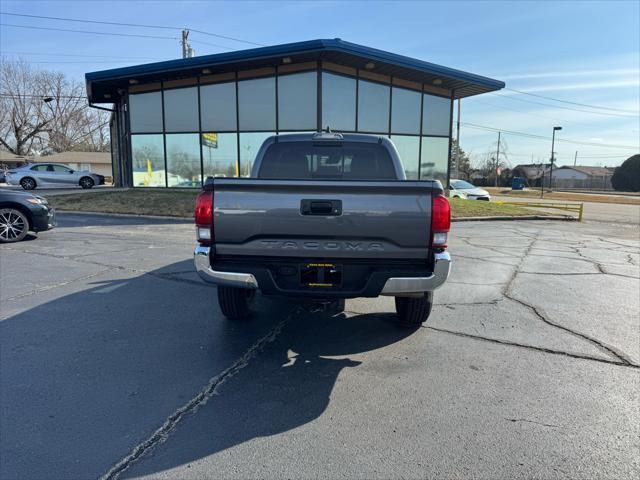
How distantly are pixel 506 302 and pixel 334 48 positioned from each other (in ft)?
40.0

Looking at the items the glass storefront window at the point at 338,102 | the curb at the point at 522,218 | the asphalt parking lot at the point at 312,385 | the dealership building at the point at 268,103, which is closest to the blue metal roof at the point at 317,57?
the dealership building at the point at 268,103

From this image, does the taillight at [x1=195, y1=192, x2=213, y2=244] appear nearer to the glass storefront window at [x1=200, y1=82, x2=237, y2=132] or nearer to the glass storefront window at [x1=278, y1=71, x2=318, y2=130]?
the glass storefront window at [x1=278, y1=71, x2=318, y2=130]

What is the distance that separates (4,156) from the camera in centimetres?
5747

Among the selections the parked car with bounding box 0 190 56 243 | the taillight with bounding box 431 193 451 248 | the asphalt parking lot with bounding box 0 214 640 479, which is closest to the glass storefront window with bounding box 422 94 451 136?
the asphalt parking lot with bounding box 0 214 640 479

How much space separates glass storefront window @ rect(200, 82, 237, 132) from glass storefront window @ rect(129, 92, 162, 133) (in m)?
2.36

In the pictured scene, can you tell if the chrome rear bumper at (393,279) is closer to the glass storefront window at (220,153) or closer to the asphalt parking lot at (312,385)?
the asphalt parking lot at (312,385)

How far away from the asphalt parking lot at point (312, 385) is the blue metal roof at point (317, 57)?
11.7m

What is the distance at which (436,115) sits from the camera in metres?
20.4

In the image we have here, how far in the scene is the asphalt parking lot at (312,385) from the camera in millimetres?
2438

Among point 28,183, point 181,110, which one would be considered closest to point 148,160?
point 181,110

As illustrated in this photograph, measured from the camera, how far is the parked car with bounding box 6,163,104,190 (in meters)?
24.1

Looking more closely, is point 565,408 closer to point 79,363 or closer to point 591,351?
point 591,351

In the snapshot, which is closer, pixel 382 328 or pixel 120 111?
pixel 382 328

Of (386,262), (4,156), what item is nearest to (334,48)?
(386,262)
